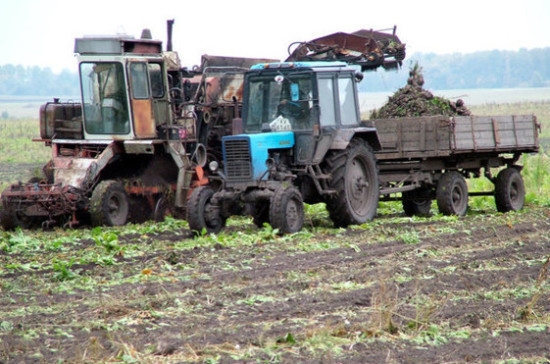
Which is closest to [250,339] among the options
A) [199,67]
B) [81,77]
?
[81,77]

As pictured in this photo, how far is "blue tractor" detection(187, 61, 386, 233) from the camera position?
43.3 ft

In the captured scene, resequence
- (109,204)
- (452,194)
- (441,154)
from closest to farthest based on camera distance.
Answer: (109,204) < (441,154) < (452,194)

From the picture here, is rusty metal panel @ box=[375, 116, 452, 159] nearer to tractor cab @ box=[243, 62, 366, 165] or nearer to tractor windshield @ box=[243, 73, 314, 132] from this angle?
tractor cab @ box=[243, 62, 366, 165]

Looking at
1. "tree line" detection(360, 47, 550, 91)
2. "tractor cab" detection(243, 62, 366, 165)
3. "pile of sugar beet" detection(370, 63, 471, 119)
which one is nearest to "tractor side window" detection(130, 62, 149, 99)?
"tractor cab" detection(243, 62, 366, 165)

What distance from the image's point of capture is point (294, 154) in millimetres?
13836

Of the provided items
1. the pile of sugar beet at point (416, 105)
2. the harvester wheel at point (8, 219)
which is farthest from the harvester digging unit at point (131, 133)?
the pile of sugar beet at point (416, 105)

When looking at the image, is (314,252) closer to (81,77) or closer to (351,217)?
(351,217)

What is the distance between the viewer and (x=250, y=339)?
725cm

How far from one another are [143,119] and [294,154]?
3.77 m

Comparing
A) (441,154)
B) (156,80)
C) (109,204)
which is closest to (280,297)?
(109,204)

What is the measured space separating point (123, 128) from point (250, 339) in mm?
9706

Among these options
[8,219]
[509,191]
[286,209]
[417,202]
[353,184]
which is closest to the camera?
[286,209]

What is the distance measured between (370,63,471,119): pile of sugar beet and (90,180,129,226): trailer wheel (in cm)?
550

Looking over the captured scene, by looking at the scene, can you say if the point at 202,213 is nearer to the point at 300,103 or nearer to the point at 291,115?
the point at 291,115
